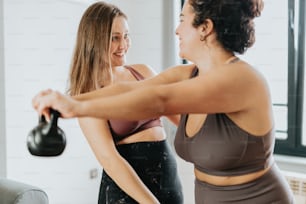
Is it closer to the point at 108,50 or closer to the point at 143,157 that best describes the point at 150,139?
the point at 143,157

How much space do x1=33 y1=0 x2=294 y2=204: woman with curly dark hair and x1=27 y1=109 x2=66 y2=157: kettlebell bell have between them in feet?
0.43

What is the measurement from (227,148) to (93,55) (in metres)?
0.58

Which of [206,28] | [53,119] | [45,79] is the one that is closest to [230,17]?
[206,28]

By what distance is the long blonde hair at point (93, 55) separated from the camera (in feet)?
4.10

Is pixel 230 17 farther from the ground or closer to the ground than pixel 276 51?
farther from the ground

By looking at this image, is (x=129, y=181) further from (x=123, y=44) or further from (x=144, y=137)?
(x=123, y=44)

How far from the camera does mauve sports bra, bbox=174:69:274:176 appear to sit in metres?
0.86

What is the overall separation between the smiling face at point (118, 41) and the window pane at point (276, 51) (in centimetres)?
147

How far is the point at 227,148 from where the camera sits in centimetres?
87

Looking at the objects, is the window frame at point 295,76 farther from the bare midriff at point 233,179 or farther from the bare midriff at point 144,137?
the bare midriff at point 233,179

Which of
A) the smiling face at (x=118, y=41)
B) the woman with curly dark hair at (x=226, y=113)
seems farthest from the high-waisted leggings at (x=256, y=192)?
the smiling face at (x=118, y=41)

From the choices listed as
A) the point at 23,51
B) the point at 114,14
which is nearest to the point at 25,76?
the point at 23,51

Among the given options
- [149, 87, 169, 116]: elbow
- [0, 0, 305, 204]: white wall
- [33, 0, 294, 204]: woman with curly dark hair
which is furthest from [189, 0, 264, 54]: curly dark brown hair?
[0, 0, 305, 204]: white wall

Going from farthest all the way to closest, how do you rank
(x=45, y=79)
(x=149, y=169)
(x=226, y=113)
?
(x=45, y=79)
(x=149, y=169)
(x=226, y=113)
